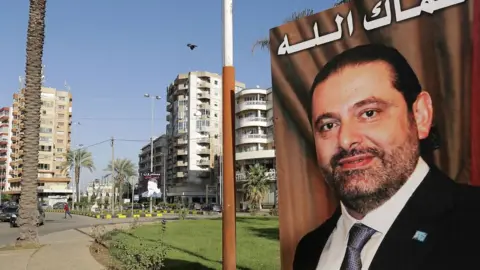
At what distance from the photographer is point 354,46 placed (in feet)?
12.9

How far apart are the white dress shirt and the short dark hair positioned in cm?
56

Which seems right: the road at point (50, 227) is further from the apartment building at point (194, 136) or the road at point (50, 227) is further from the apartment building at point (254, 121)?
the apartment building at point (194, 136)

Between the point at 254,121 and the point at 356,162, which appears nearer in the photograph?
the point at 356,162

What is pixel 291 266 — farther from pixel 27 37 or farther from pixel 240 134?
pixel 240 134

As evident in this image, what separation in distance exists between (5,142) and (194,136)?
5925 cm

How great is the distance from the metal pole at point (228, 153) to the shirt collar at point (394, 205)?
6.24 feet

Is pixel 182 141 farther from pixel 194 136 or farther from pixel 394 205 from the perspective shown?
pixel 394 205

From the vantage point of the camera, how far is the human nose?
12.5 feet

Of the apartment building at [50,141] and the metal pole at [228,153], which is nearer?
the metal pole at [228,153]

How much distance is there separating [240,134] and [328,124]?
83597 mm

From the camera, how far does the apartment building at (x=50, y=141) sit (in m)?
110

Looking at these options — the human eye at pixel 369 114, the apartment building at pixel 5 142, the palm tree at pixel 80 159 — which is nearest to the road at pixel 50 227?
the human eye at pixel 369 114

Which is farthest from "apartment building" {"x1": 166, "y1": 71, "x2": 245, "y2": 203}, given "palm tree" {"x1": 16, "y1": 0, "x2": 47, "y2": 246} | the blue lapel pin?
the blue lapel pin

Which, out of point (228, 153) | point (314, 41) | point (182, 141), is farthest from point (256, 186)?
point (314, 41)
